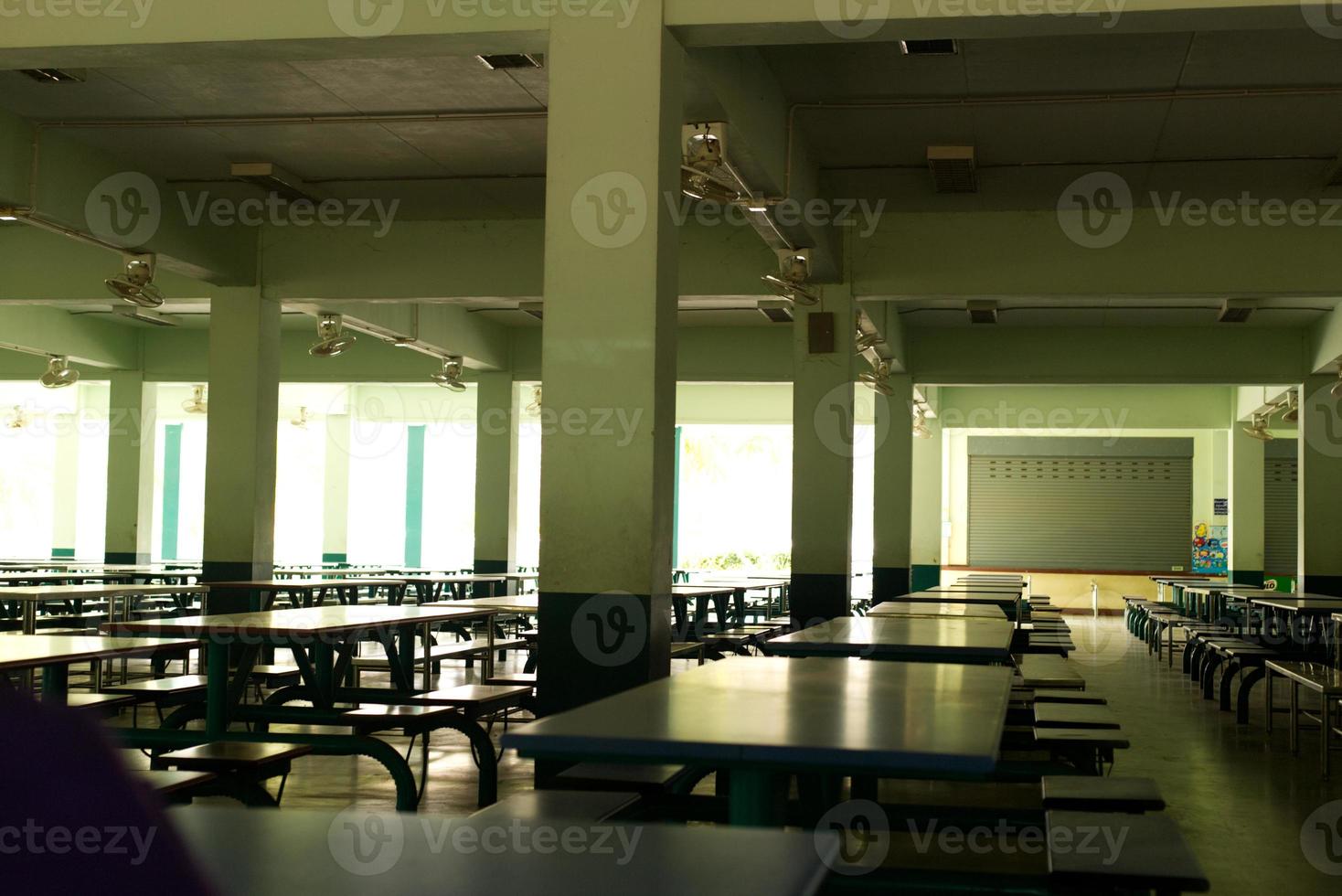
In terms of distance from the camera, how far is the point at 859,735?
211 centimetres

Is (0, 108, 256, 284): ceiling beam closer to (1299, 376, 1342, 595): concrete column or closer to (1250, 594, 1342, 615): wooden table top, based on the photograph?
(1250, 594, 1342, 615): wooden table top

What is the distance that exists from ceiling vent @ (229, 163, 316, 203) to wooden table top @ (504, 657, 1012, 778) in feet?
19.4

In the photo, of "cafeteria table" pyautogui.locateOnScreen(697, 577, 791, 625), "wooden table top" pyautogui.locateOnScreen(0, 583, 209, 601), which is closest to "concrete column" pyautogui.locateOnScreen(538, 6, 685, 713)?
"wooden table top" pyautogui.locateOnScreen(0, 583, 209, 601)

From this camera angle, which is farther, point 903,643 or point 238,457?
point 238,457

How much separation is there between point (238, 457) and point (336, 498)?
839 centimetres

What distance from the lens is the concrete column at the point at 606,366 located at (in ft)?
14.0

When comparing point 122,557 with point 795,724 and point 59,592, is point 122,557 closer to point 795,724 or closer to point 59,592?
point 59,592

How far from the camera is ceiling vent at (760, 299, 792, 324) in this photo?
10.1m

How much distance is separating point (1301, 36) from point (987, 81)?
1.36 meters

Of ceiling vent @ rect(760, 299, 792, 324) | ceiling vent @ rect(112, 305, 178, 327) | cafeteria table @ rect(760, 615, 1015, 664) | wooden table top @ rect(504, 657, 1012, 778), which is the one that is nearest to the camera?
wooden table top @ rect(504, 657, 1012, 778)

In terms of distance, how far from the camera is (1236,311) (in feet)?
36.1

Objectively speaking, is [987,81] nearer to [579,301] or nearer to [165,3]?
[579,301]

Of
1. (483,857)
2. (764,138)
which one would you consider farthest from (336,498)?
(483,857)

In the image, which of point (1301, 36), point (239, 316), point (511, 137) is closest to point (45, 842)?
point (1301, 36)
